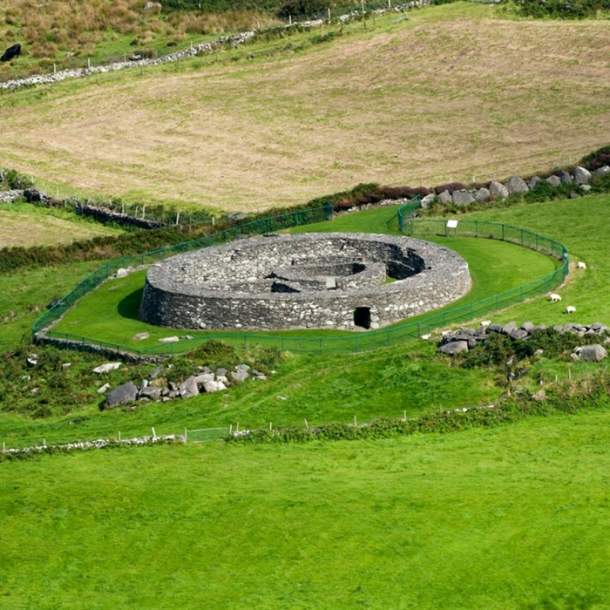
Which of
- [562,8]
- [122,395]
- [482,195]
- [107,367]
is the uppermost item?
[562,8]

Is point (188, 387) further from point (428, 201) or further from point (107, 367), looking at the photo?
point (428, 201)

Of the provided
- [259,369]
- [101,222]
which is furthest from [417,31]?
[259,369]

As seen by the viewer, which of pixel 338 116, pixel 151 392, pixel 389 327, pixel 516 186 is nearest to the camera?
pixel 151 392

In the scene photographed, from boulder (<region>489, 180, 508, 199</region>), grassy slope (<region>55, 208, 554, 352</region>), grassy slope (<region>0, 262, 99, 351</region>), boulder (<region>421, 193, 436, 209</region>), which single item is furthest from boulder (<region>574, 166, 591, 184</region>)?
grassy slope (<region>0, 262, 99, 351</region>)

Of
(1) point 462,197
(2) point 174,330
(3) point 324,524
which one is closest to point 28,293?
(2) point 174,330

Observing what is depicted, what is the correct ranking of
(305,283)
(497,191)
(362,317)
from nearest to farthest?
(362,317) < (305,283) < (497,191)

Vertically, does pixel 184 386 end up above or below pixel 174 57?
below

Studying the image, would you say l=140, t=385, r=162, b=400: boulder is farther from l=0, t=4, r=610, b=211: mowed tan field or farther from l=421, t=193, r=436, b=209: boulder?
l=0, t=4, r=610, b=211: mowed tan field

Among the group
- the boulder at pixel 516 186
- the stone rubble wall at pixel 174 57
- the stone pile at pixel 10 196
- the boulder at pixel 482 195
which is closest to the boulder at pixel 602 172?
the boulder at pixel 516 186
